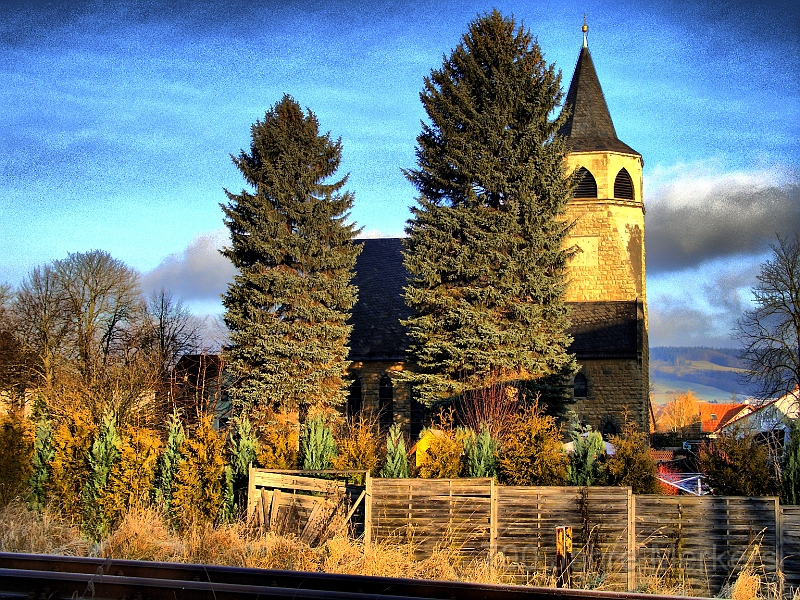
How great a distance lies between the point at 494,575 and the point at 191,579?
4103 mm

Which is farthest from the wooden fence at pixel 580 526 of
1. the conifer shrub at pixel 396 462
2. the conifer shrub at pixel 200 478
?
the conifer shrub at pixel 200 478

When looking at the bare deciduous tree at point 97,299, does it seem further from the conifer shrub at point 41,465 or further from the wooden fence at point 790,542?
the wooden fence at point 790,542

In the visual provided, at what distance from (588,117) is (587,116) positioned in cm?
7

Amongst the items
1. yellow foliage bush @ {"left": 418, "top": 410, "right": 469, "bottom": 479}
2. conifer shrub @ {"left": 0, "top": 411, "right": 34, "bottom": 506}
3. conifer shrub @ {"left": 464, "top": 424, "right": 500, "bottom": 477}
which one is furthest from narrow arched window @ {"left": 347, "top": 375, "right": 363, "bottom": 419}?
conifer shrub @ {"left": 464, "top": 424, "right": 500, "bottom": 477}

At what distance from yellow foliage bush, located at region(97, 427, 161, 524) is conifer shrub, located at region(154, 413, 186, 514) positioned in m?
0.22

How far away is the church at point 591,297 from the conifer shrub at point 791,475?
61.8 feet

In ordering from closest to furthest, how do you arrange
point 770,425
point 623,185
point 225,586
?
point 225,586
point 623,185
point 770,425

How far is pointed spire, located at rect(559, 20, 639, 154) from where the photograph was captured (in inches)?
1597

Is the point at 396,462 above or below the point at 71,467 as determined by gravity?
above

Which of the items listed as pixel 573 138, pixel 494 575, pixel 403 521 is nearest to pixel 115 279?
pixel 573 138

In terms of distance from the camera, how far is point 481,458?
723 inches

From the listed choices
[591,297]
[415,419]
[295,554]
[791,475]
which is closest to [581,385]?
[591,297]

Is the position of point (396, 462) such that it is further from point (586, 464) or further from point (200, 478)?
point (200, 478)

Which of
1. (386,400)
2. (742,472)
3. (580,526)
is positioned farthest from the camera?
(386,400)
